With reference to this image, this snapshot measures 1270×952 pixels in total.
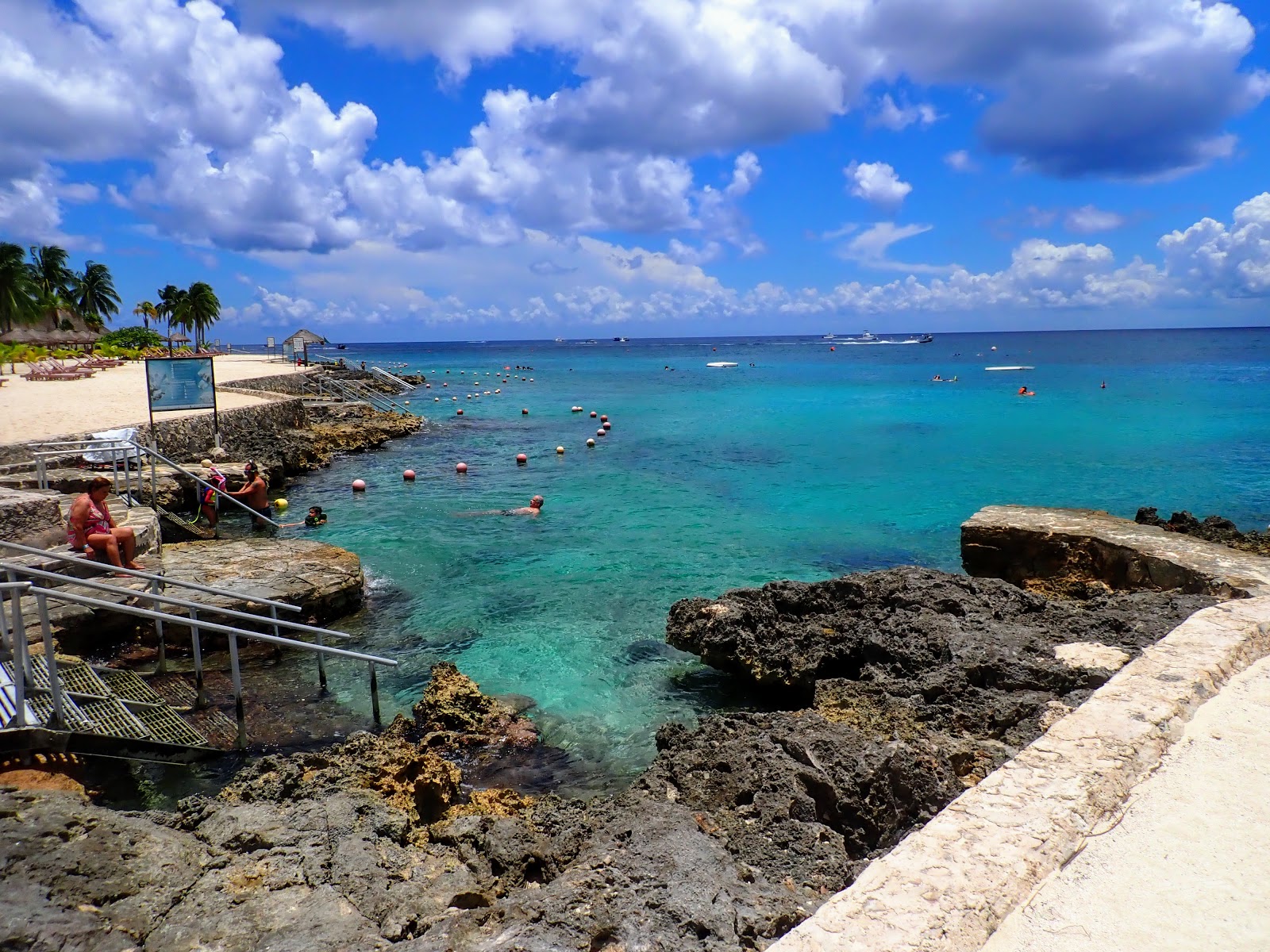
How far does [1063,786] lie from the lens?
4.02m

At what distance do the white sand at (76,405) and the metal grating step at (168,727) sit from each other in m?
10.7

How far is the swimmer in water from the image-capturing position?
18.9 meters

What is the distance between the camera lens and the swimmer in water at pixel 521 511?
18922 millimetres

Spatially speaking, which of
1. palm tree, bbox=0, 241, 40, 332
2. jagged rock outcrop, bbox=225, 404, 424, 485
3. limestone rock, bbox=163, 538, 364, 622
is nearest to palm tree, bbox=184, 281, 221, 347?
palm tree, bbox=0, 241, 40, 332

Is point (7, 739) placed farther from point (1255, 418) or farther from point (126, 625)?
point (1255, 418)

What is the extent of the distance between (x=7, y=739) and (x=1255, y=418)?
49114mm

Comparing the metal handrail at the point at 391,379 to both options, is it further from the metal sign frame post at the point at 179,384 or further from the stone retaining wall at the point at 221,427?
the metal sign frame post at the point at 179,384

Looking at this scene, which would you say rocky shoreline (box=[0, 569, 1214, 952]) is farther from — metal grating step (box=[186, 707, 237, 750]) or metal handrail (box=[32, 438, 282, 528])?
metal handrail (box=[32, 438, 282, 528])

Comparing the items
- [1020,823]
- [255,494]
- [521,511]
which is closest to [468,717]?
[1020,823]

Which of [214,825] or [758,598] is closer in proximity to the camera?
[214,825]

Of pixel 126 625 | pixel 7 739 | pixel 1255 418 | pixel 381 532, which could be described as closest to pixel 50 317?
pixel 381 532

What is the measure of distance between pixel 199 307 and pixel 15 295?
88.3 feet

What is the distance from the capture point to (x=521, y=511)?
19.2 m

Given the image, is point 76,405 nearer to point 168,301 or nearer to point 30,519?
point 30,519
